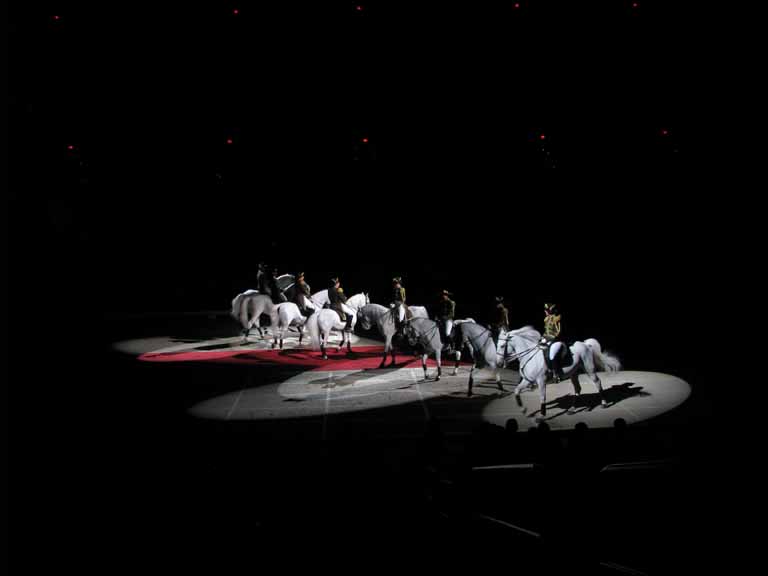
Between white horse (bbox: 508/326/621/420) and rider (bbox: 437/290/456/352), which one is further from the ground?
rider (bbox: 437/290/456/352)

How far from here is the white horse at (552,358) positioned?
8.87m

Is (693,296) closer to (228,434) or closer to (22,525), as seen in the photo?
(228,434)

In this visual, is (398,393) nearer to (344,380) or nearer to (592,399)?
(344,380)

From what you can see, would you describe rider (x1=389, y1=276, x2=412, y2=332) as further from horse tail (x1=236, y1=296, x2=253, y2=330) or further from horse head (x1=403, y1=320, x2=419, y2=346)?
horse tail (x1=236, y1=296, x2=253, y2=330)

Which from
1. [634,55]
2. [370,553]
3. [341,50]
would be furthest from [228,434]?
[634,55]

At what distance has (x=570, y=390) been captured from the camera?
10.2 meters

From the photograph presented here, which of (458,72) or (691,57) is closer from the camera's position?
(691,57)

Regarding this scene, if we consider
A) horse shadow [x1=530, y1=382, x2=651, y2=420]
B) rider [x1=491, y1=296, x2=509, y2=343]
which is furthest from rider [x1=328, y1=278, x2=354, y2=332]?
horse shadow [x1=530, y1=382, x2=651, y2=420]

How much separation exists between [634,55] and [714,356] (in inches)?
246

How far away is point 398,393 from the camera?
1023 cm

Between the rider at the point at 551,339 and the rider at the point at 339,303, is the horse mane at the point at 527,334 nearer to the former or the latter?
the rider at the point at 551,339

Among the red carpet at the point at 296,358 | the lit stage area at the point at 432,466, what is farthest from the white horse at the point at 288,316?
the lit stage area at the point at 432,466

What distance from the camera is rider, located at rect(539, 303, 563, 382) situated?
877cm

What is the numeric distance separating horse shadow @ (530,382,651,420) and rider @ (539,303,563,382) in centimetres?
43
